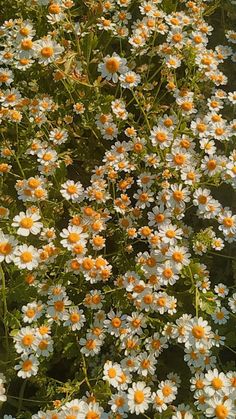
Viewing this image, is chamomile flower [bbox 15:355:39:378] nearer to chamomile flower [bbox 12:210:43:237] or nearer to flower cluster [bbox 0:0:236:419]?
flower cluster [bbox 0:0:236:419]

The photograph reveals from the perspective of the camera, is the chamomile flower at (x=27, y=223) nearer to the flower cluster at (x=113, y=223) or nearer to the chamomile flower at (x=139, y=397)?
the flower cluster at (x=113, y=223)

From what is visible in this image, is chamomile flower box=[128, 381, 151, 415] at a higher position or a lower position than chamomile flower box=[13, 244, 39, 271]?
lower

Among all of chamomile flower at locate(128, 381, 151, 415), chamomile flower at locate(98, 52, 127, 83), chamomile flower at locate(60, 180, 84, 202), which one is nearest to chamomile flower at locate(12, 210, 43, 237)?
chamomile flower at locate(60, 180, 84, 202)

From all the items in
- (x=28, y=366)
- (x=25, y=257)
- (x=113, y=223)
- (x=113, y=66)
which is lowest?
(x=28, y=366)

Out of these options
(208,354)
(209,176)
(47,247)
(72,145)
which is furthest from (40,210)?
(208,354)

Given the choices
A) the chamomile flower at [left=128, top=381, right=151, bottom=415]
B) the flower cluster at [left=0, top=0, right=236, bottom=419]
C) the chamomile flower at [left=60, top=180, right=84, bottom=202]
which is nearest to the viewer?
the chamomile flower at [left=128, top=381, right=151, bottom=415]

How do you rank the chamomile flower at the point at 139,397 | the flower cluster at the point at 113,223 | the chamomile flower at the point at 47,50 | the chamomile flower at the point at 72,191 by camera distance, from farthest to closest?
the chamomile flower at the point at 47,50
the chamomile flower at the point at 72,191
the flower cluster at the point at 113,223
the chamomile flower at the point at 139,397

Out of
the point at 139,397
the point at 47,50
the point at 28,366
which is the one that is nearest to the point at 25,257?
the point at 28,366

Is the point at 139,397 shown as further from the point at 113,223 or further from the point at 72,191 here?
the point at 72,191

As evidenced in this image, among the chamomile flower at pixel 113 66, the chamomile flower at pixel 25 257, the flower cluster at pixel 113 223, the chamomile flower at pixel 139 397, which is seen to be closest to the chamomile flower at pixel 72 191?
the flower cluster at pixel 113 223
